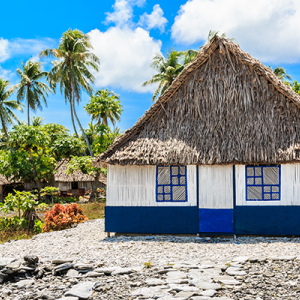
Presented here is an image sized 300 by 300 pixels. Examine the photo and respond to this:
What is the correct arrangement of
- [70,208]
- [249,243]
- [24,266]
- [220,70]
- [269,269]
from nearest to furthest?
[269,269] < [24,266] < [249,243] < [220,70] < [70,208]

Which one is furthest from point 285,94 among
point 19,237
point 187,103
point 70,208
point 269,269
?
point 19,237

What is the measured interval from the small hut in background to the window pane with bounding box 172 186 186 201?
22.4 meters

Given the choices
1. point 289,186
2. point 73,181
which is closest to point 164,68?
point 73,181

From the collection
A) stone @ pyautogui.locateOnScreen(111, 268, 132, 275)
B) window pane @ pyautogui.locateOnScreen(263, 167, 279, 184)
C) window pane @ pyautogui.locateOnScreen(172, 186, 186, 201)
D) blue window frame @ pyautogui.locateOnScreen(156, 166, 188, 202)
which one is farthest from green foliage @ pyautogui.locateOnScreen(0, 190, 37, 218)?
window pane @ pyautogui.locateOnScreen(263, 167, 279, 184)

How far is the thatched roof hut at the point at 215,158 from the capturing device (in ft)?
31.1

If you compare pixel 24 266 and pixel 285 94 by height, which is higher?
pixel 285 94

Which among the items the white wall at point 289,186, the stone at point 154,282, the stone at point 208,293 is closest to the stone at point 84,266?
the stone at point 154,282

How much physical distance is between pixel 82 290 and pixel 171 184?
16.6 feet

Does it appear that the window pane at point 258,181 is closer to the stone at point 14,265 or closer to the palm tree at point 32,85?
the stone at point 14,265

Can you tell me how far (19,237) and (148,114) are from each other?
6807 millimetres

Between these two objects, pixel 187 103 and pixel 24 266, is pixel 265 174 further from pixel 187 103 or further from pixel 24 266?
pixel 24 266

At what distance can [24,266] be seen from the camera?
6797mm

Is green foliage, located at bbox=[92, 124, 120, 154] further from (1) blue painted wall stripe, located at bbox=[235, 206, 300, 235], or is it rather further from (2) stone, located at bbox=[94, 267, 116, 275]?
(2) stone, located at bbox=[94, 267, 116, 275]

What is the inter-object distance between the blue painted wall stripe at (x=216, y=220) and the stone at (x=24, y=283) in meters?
5.36
